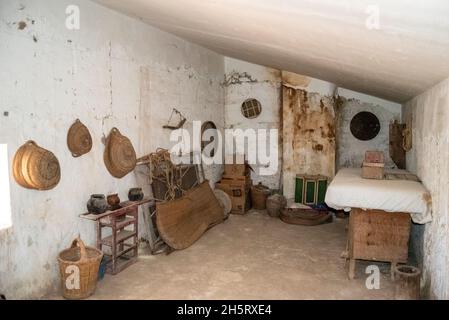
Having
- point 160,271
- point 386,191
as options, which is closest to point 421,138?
point 386,191

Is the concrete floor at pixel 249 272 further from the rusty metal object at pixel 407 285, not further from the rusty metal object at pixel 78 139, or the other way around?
the rusty metal object at pixel 78 139

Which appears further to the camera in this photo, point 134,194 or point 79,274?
point 134,194

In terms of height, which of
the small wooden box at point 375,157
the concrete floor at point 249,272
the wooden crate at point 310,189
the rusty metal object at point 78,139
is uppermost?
the rusty metal object at point 78,139

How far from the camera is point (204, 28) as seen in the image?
4.86 m

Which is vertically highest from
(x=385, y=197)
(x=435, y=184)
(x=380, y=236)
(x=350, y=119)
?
(x=350, y=119)

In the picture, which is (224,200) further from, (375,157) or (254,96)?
(375,157)

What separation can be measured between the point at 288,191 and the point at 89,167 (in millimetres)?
4651

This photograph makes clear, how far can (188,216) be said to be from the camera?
577 cm

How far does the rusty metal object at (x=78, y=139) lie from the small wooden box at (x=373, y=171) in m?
3.65

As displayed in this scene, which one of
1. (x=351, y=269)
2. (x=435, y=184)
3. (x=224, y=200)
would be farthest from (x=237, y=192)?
(x=435, y=184)

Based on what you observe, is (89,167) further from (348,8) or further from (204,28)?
(348,8)

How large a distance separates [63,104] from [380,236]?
155 inches

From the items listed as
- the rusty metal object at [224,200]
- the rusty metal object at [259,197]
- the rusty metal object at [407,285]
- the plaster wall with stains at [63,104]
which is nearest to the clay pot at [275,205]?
the rusty metal object at [259,197]

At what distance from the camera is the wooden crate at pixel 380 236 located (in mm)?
4078
